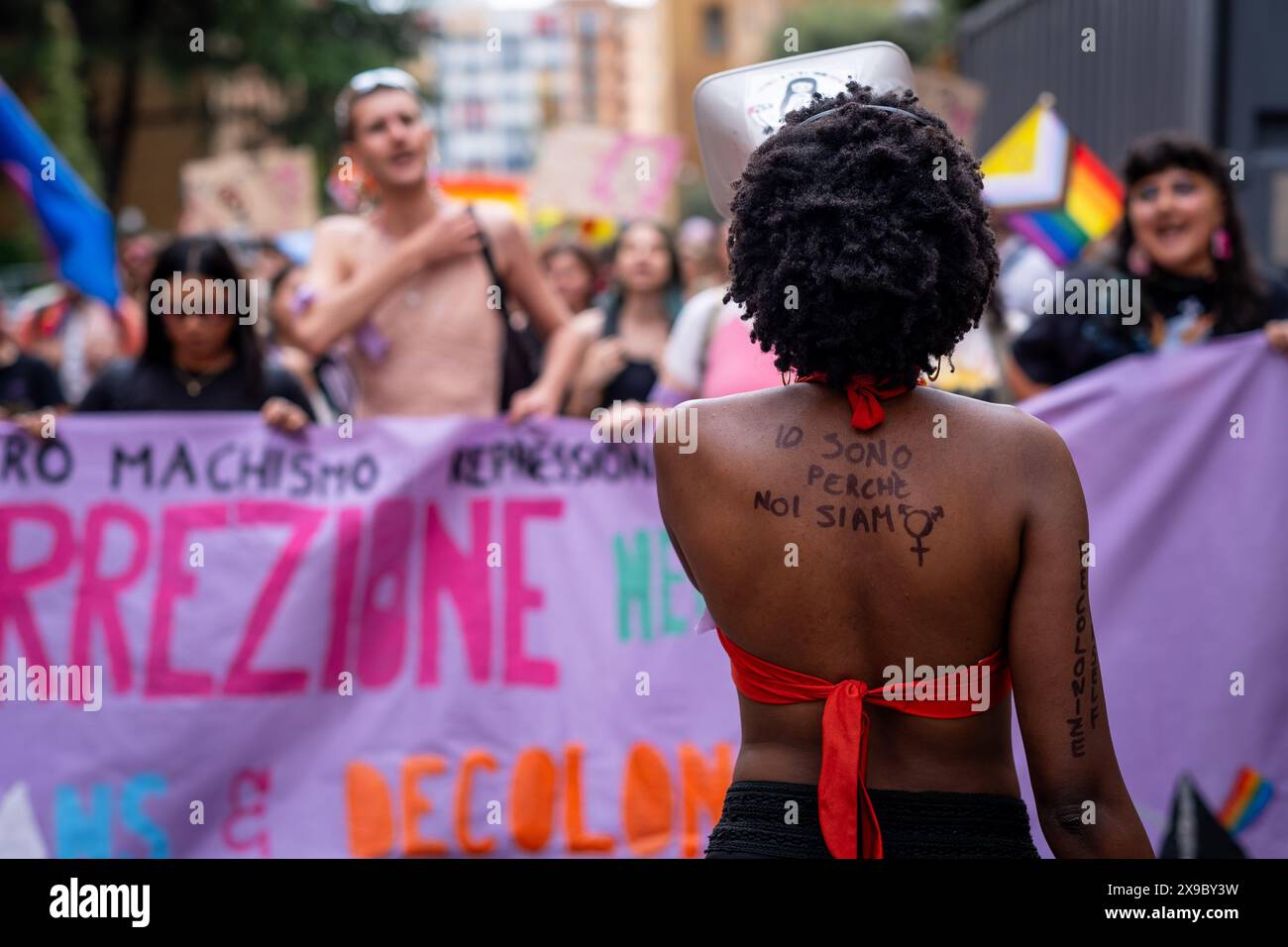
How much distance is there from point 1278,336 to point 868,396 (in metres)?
2.79

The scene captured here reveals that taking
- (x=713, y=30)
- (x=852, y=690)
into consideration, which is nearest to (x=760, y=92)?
(x=852, y=690)

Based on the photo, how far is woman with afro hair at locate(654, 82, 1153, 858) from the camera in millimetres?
2262

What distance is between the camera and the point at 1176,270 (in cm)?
484

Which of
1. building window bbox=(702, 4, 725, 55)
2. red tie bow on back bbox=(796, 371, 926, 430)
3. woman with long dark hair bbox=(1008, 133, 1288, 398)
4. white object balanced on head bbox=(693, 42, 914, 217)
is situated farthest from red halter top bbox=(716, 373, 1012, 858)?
building window bbox=(702, 4, 725, 55)

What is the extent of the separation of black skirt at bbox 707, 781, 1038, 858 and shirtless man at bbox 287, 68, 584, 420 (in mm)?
2698

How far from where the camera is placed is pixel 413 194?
5062mm

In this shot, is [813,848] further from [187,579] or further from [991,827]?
[187,579]

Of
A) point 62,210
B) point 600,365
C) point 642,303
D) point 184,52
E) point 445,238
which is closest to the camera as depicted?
point 445,238

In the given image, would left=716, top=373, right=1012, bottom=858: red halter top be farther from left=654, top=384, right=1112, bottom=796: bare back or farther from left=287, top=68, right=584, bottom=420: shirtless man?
left=287, top=68, right=584, bottom=420: shirtless man

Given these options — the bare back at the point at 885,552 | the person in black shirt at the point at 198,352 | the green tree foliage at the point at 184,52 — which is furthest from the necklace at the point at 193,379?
the green tree foliage at the point at 184,52

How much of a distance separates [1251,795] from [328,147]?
78.3 feet

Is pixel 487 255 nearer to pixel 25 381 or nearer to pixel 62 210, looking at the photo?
pixel 62 210

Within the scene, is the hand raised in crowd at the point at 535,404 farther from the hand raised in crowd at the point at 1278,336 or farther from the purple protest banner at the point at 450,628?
the hand raised in crowd at the point at 1278,336

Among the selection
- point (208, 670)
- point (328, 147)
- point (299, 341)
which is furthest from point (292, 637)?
point (328, 147)
